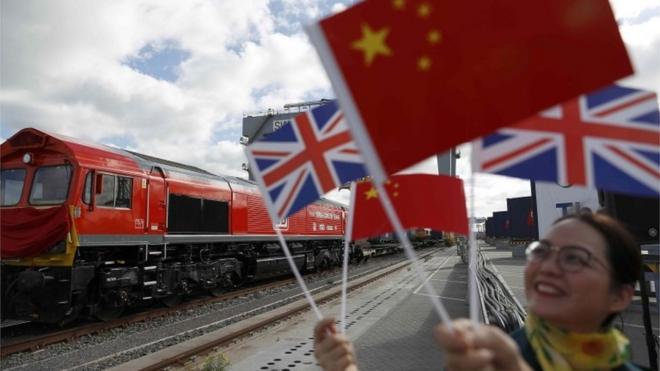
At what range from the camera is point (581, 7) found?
56.3 inches

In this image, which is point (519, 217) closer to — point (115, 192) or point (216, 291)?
point (216, 291)

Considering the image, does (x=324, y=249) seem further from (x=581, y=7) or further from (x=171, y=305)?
(x=581, y=7)

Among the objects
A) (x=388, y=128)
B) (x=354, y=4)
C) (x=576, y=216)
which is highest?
(x=354, y=4)

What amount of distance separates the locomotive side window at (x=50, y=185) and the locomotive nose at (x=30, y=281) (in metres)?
1.32

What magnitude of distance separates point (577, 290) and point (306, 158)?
1.49 metres

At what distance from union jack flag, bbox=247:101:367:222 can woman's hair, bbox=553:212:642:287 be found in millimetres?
1275

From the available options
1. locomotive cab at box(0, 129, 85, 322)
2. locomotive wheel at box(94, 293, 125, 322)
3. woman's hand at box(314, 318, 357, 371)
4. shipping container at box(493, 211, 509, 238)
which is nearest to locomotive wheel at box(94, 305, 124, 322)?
locomotive wheel at box(94, 293, 125, 322)

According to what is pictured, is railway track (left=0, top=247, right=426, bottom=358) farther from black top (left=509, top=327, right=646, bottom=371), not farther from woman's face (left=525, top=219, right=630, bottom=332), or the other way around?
woman's face (left=525, top=219, right=630, bottom=332)

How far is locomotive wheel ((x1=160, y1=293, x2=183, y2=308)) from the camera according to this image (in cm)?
1078

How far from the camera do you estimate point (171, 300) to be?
1094cm

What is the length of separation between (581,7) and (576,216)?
0.66m

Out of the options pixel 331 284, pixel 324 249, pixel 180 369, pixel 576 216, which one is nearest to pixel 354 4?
pixel 576 216

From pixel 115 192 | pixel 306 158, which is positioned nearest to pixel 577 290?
pixel 306 158

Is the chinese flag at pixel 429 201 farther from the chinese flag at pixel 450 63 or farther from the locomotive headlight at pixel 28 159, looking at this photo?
the locomotive headlight at pixel 28 159
